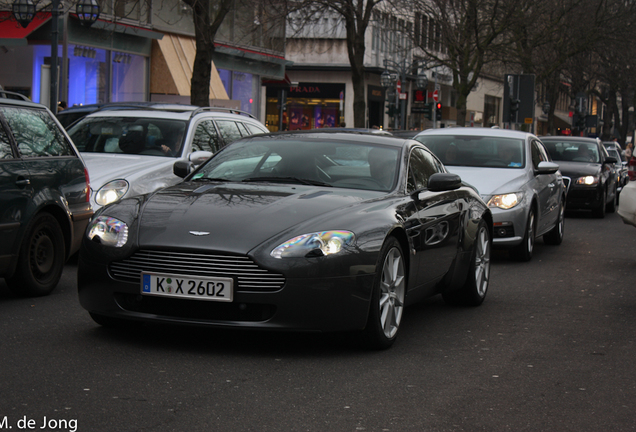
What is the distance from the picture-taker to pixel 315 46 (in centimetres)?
6222

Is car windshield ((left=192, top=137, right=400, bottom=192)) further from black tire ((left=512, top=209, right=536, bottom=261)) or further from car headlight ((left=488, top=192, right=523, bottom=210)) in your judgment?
black tire ((left=512, top=209, right=536, bottom=261))

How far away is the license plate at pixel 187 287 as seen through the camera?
544cm

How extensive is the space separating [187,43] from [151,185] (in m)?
23.2

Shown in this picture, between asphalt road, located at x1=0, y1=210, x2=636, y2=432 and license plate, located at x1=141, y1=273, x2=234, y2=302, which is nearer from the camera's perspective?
asphalt road, located at x1=0, y1=210, x2=636, y2=432

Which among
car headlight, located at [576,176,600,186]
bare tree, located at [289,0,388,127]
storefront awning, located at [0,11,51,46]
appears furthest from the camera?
bare tree, located at [289,0,388,127]

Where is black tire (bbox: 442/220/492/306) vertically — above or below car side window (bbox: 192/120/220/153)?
below

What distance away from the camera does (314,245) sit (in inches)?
219

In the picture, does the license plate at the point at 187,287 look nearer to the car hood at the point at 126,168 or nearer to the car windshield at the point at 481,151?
the car hood at the point at 126,168

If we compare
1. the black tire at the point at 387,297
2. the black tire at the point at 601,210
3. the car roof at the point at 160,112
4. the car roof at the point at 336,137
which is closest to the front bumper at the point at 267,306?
the black tire at the point at 387,297

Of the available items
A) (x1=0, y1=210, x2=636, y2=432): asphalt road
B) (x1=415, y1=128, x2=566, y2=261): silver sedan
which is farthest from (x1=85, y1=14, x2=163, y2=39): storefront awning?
(x1=0, y1=210, x2=636, y2=432): asphalt road

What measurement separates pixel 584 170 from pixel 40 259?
14014 millimetres

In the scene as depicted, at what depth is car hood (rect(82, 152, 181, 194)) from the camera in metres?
10.4

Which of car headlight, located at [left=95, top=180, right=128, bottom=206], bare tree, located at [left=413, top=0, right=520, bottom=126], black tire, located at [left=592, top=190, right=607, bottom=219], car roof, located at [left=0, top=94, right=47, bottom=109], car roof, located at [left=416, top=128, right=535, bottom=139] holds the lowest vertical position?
black tire, located at [left=592, top=190, right=607, bottom=219]

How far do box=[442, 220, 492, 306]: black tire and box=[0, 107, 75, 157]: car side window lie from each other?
3.53m
